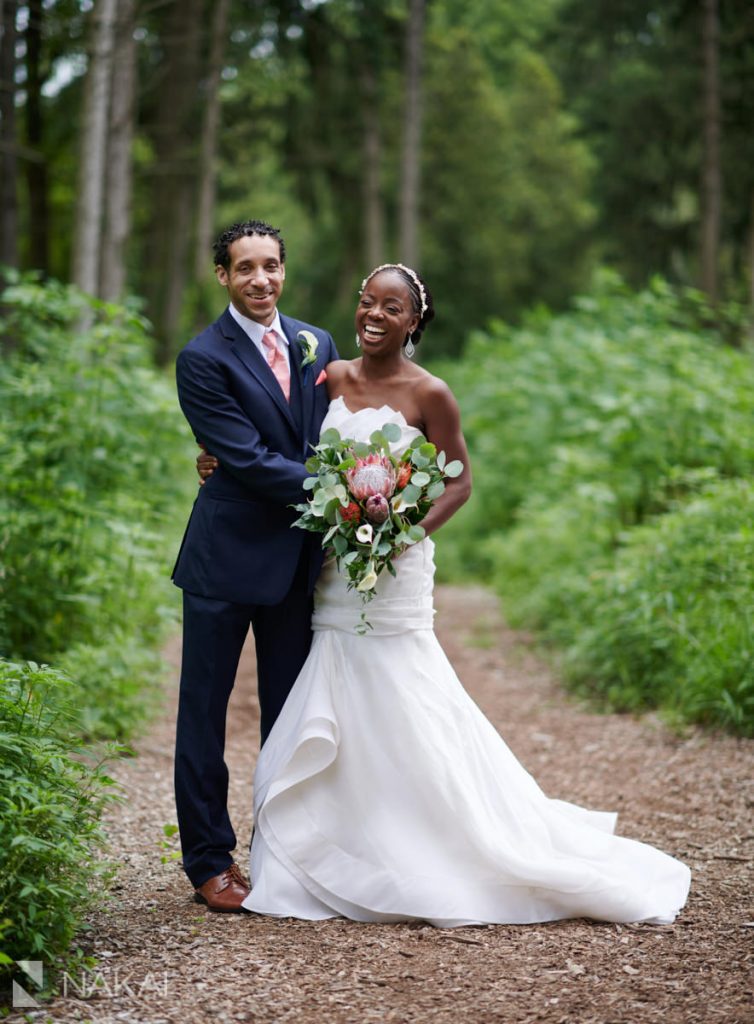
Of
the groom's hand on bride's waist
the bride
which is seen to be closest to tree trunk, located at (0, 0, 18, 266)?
the groom's hand on bride's waist

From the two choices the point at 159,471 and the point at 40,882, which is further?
the point at 159,471

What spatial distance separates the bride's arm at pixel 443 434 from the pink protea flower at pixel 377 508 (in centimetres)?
27

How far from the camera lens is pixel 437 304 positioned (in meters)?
28.3

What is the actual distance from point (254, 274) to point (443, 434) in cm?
87

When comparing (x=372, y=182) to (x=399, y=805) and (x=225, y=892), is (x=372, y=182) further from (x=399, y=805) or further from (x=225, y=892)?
(x=225, y=892)

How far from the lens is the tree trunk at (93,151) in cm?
954

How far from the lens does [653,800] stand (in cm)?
572

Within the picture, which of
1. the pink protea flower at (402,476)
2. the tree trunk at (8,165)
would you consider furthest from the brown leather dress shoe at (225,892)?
the tree trunk at (8,165)

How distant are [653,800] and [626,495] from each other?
379 centimetres

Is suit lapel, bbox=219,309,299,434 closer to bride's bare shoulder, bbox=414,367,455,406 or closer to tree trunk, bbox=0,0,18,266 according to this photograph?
bride's bare shoulder, bbox=414,367,455,406

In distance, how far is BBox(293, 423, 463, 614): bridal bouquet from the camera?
3.90 meters

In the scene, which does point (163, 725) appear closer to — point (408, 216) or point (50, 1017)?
point (50, 1017)

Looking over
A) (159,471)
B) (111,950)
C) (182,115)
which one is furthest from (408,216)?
(111,950)

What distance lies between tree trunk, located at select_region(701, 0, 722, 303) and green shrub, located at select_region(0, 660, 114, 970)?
14491 millimetres
